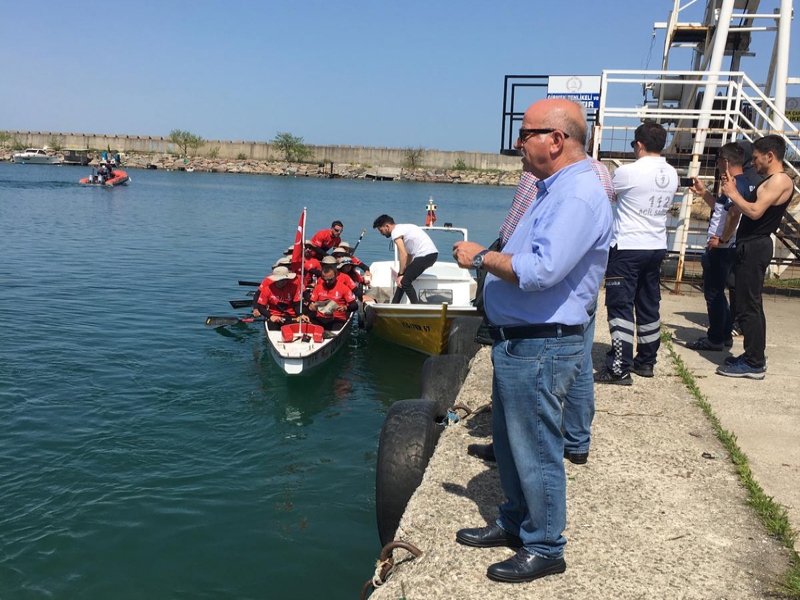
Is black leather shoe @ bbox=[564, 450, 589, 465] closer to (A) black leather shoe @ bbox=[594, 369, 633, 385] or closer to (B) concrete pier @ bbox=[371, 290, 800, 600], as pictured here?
(B) concrete pier @ bbox=[371, 290, 800, 600]

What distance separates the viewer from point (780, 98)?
13461mm

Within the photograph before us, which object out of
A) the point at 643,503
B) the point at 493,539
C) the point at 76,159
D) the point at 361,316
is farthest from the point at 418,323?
the point at 76,159

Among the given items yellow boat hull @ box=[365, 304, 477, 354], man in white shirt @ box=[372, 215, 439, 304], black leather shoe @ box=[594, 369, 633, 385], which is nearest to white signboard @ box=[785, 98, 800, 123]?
man in white shirt @ box=[372, 215, 439, 304]

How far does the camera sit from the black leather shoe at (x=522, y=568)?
3141 mm

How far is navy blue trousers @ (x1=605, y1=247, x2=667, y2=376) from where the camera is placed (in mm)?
5926

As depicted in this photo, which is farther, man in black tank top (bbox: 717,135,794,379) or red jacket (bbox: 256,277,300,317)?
red jacket (bbox: 256,277,300,317)

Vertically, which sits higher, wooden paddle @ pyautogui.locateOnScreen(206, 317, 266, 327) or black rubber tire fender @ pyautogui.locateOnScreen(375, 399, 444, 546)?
black rubber tire fender @ pyautogui.locateOnScreen(375, 399, 444, 546)

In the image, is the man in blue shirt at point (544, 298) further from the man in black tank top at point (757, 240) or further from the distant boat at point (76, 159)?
the distant boat at point (76, 159)

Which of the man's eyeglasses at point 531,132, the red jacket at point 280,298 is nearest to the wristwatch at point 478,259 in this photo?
the man's eyeglasses at point 531,132

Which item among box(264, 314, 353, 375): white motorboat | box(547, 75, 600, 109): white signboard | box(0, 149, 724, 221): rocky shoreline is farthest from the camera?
box(0, 149, 724, 221): rocky shoreline

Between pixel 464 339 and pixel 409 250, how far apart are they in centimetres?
363

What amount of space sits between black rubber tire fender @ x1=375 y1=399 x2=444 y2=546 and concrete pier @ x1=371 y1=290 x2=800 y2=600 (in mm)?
120

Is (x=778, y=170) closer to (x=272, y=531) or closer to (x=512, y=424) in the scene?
(x=512, y=424)

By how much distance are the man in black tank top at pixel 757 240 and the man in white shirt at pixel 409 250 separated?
19.6 ft
